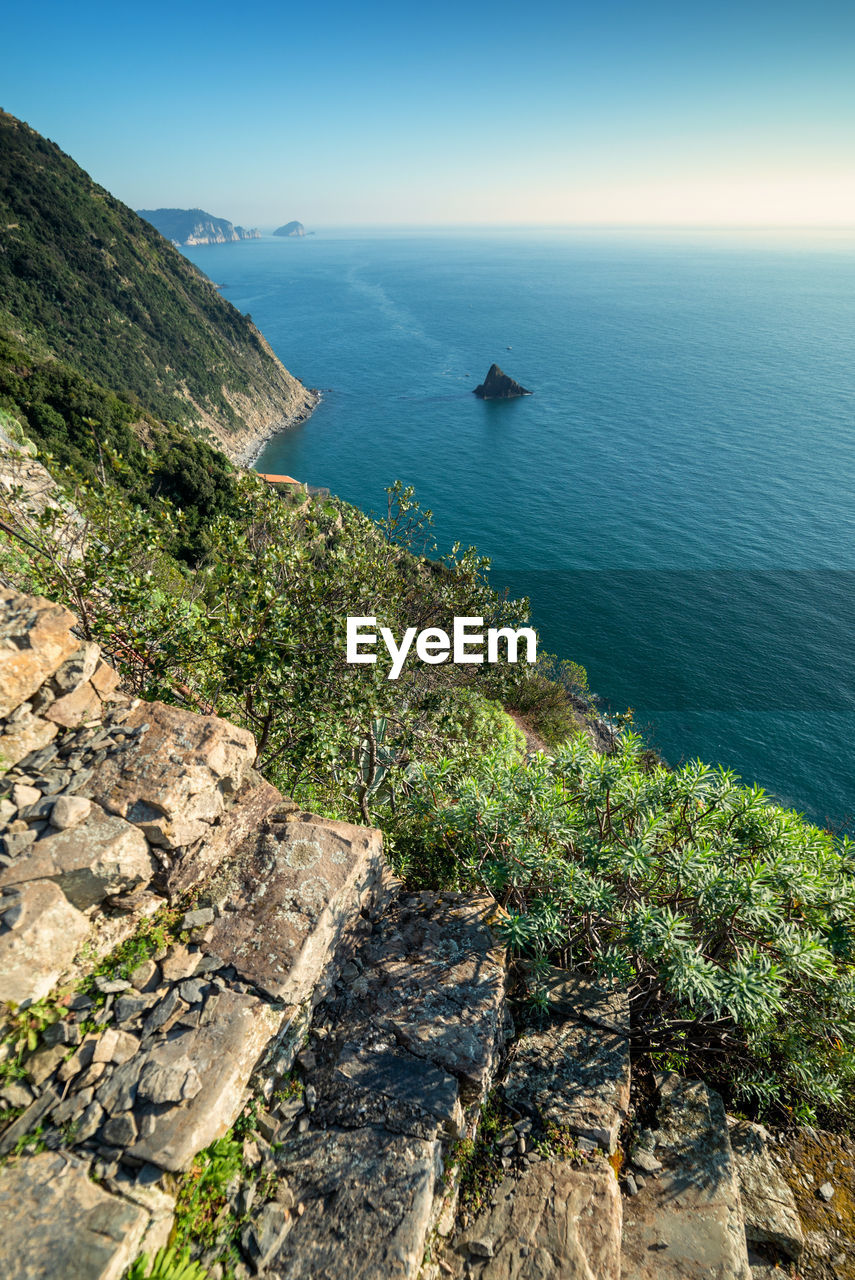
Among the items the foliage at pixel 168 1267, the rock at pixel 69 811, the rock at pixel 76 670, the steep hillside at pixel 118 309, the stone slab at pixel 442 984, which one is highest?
the steep hillside at pixel 118 309

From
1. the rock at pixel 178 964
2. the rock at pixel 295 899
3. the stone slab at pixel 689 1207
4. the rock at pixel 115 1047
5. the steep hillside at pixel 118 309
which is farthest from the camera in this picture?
the steep hillside at pixel 118 309

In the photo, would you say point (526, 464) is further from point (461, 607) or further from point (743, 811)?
point (743, 811)

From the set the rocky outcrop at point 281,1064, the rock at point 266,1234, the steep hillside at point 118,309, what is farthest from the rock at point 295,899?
the steep hillside at point 118,309

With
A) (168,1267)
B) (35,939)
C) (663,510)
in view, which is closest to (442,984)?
(168,1267)

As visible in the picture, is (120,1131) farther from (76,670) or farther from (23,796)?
(76,670)

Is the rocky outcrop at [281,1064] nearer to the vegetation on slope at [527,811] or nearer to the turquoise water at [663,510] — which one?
the vegetation on slope at [527,811]

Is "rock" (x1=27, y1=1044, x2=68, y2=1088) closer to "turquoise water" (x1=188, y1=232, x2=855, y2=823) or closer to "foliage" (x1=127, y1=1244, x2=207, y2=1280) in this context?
"foliage" (x1=127, y1=1244, x2=207, y2=1280)

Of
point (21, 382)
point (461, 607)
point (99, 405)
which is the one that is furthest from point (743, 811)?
point (99, 405)
